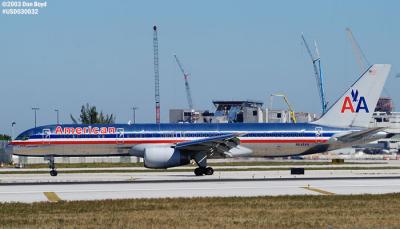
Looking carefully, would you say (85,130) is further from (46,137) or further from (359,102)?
(359,102)

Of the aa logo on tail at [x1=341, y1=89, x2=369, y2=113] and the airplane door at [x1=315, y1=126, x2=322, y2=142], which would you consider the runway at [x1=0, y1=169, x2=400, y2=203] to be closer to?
the airplane door at [x1=315, y1=126, x2=322, y2=142]

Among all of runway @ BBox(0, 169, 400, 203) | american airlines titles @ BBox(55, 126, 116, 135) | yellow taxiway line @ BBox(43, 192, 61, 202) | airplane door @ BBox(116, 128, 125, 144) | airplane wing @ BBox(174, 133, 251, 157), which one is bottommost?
runway @ BBox(0, 169, 400, 203)

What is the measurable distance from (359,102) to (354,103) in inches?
17.3

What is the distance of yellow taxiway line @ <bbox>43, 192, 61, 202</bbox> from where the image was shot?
30725mm

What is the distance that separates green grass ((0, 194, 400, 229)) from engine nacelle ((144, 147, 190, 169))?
19.6 m

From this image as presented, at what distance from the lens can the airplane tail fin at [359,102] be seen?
184 ft

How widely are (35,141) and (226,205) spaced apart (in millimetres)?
28529

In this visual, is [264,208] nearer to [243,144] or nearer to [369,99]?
[243,144]

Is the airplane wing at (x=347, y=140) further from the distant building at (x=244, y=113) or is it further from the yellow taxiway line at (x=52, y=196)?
the distant building at (x=244, y=113)

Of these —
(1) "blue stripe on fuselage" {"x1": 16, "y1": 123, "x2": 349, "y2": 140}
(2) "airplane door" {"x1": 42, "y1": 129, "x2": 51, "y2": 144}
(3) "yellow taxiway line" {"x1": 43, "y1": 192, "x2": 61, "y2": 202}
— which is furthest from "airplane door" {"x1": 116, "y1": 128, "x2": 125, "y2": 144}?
(3) "yellow taxiway line" {"x1": 43, "y1": 192, "x2": 61, "y2": 202}

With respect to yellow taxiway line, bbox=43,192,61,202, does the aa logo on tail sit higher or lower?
higher

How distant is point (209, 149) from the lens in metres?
51.5

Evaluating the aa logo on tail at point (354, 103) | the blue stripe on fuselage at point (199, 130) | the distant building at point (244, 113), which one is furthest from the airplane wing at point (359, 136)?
the distant building at point (244, 113)

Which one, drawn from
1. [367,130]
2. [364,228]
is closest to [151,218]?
[364,228]
